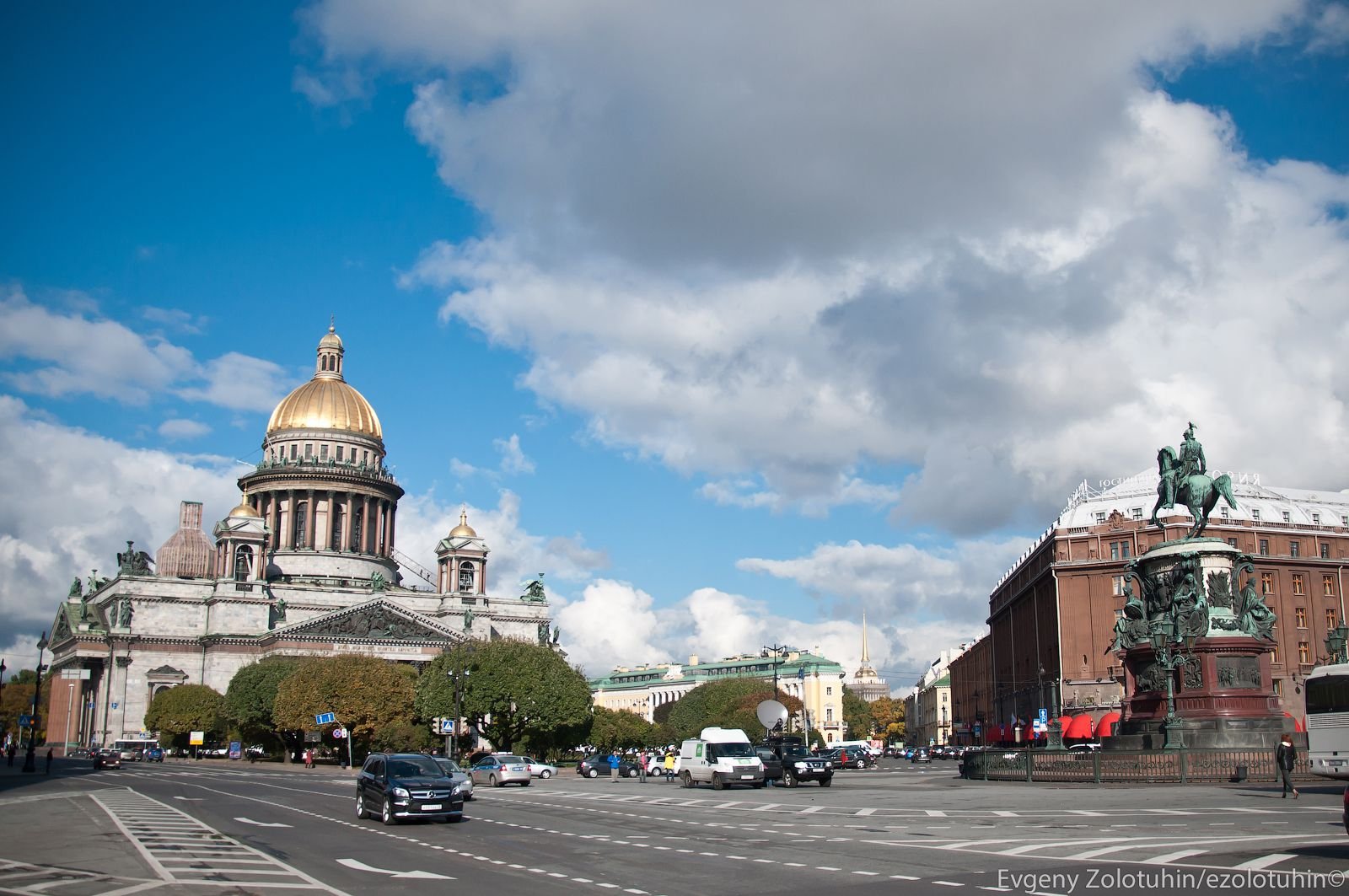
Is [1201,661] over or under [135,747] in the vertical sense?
over

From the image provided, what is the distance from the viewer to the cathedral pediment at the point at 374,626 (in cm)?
12419

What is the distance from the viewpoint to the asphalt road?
1761cm

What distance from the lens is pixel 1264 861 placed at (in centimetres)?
1800

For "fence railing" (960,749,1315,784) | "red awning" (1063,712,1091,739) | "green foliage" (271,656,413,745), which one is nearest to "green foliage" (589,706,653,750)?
"green foliage" (271,656,413,745)

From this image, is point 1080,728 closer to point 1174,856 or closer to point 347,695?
point 347,695

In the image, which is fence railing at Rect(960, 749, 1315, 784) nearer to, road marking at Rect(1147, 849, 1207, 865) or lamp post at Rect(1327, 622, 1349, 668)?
lamp post at Rect(1327, 622, 1349, 668)

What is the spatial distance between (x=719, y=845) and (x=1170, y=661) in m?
23.5

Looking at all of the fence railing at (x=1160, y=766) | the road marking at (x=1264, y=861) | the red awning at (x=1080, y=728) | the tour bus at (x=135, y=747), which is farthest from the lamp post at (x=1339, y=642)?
the tour bus at (x=135, y=747)

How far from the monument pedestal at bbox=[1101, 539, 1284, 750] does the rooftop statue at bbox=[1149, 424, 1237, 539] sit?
218cm

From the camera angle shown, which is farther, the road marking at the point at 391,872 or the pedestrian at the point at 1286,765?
the pedestrian at the point at 1286,765

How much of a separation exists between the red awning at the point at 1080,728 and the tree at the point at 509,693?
3761 centimetres

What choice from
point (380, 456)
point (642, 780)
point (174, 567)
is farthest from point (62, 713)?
point (642, 780)

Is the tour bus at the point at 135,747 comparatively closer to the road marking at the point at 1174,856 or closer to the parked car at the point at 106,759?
the parked car at the point at 106,759

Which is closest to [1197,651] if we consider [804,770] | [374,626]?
[804,770]
